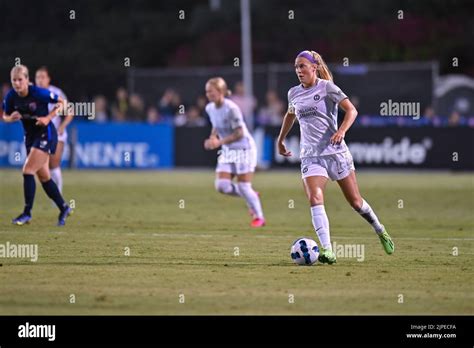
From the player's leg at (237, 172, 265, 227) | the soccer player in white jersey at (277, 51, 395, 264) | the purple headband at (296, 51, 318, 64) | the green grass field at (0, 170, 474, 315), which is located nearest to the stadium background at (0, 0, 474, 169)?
the green grass field at (0, 170, 474, 315)

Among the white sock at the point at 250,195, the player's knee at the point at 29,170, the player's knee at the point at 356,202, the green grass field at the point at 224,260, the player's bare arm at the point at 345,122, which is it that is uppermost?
the player's bare arm at the point at 345,122

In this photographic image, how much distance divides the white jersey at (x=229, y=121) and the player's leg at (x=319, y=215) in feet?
17.6

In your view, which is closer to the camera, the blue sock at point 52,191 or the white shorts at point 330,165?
the white shorts at point 330,165

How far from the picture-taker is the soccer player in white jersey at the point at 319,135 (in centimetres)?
1327

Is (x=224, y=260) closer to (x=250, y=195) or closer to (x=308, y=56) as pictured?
(x=308, y=56)

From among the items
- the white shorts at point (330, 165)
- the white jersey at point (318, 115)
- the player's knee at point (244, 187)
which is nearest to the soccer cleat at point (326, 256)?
the white shorts at point (330, 165)

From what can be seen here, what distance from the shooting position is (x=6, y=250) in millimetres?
14523

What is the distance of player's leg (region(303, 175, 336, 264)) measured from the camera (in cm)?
1319

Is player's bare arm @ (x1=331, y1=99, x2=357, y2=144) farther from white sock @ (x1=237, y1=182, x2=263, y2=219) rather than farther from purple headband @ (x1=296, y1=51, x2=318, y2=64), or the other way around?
white sock @ (x1=237, y1=182, x2=263, y2=219)

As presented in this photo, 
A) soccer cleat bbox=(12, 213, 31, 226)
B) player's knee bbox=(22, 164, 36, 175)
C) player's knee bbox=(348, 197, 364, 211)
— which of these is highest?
player's knee bbox=(22, 164, 36, 175)

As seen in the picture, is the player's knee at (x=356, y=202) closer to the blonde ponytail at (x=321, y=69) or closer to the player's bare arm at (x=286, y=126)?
the player's bare arm at (x=286, y=126)

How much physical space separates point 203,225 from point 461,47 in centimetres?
2834

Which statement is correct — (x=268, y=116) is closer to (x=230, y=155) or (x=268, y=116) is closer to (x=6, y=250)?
(x=230, y=155)

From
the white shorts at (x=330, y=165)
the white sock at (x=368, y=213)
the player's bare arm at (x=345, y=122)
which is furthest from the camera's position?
the white sock at (x=368, y=213)
